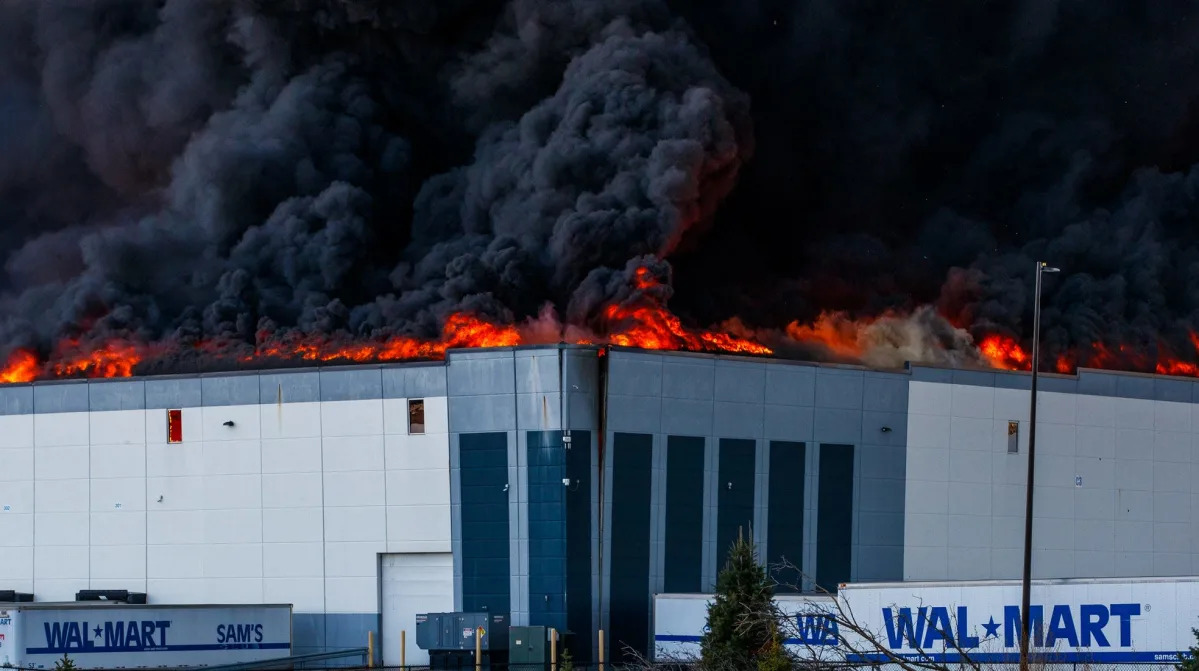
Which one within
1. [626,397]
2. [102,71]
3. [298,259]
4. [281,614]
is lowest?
[281,614]

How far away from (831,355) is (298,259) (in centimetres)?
2263

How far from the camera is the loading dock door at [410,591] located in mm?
48812

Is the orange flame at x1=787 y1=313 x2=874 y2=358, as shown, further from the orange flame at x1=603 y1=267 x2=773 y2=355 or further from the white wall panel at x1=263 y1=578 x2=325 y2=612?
the white wall panel at x1=263 y1=578 x2=325 y2=612

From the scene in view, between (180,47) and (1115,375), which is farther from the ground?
(180,47)

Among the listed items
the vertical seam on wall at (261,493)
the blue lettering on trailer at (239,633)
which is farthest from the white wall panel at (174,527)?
the blue lettering on trailer at (239,633)

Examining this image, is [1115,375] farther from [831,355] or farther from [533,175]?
[533,175]

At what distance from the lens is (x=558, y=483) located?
47562 millimetres

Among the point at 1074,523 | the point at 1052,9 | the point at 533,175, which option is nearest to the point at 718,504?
the point at 1074,523

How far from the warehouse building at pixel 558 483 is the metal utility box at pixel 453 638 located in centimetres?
185

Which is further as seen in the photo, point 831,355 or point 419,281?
point 419,281

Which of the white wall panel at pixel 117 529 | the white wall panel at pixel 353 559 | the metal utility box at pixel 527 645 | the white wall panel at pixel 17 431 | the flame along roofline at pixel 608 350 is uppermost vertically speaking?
the flame along roofline at pixel 608 350

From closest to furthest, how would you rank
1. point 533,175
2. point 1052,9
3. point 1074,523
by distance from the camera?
point 1074,523, point 533,175, point 1052,9

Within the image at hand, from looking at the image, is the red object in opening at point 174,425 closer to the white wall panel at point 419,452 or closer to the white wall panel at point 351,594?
the white wall panel at point 351,594

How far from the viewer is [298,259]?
74062 mm
